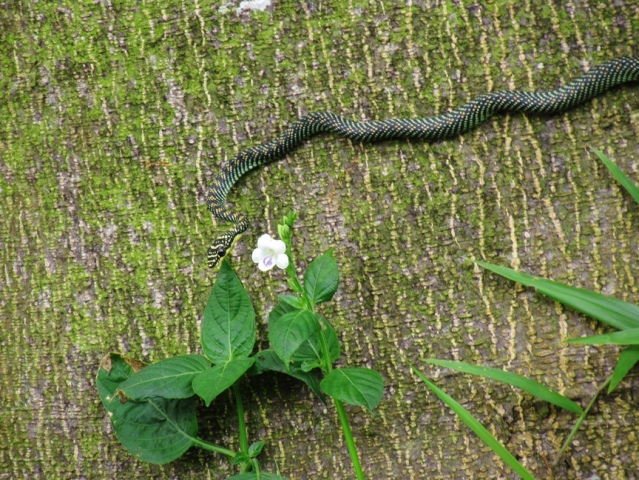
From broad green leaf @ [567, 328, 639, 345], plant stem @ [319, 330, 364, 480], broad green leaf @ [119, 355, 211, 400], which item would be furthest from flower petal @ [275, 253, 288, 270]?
broad green leaf @ [567, 328, 639, 345]

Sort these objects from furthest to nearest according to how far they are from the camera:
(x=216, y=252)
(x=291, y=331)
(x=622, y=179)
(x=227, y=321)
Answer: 1. (x=216, y=252)
2. (x=622, y=179)
3. (x=227, y=321)
4. (x=291, y=331)

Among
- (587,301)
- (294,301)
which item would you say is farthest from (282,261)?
(587,301)

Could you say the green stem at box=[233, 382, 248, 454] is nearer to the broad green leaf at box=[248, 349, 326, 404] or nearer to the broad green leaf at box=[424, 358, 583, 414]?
the broad green leaf at box=[248, 349, 326, 404]

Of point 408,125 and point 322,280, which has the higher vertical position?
point 408,125

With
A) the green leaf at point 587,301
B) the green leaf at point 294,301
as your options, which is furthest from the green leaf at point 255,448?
the green leaf at point 587,301

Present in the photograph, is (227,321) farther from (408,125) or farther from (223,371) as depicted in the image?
(408,125)

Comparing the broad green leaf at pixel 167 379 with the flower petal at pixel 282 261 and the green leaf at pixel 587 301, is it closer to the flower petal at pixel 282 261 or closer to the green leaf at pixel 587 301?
the flower petal at pixel 282 261

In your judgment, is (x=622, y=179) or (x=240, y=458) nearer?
(x=240, y=458)
